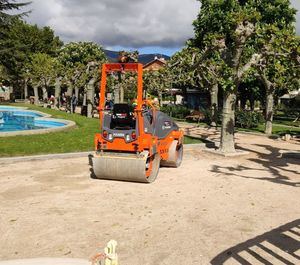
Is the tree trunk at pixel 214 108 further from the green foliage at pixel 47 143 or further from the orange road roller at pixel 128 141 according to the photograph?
the orange road roller at pixel 128 141

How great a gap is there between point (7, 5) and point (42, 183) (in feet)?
147

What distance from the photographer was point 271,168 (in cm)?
A: 1284

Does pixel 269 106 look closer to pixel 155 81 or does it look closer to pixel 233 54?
pixel 233 54

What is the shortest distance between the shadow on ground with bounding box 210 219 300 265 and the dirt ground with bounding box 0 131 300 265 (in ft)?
0.05

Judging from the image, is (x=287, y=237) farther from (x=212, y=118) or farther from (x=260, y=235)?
(x=212, y=118)

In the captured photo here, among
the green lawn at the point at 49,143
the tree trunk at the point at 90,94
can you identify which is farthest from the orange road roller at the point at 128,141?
the tree trunk at the point at 90,94

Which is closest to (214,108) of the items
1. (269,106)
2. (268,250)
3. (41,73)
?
(269,106)

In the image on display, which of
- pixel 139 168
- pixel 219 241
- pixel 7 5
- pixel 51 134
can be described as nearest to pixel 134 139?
pixel 139 168

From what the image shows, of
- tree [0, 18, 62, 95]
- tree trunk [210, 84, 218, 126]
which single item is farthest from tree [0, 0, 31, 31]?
tree trunk [210, 84, 218, 126]

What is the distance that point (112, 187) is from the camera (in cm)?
988

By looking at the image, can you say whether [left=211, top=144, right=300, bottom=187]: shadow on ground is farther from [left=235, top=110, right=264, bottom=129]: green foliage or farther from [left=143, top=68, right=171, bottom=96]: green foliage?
[left=143, top=68, right=171, bottom=96]: green foliage

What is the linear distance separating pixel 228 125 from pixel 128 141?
667 cm

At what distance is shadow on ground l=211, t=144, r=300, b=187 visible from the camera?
11.3 meters

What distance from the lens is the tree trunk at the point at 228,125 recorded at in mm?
15430
